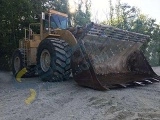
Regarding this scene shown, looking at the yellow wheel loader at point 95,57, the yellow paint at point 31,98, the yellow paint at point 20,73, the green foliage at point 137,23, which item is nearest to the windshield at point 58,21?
the yellow wheel loader at point 95,57

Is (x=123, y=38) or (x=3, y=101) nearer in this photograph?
(x=3, y=101)

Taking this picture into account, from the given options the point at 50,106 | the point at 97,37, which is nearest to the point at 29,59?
the point at 97,37

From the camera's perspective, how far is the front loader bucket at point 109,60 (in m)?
6.05

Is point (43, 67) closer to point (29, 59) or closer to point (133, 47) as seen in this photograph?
point (29, 59)

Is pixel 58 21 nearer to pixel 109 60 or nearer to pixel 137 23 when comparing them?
pixel 109 60

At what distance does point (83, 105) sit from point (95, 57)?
2.77 m

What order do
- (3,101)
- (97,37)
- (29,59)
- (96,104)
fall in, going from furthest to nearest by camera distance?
(29,59) → (97,37) → (3,101) → (96,104)

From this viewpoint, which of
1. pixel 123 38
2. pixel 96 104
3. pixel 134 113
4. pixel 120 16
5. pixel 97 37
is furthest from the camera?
pixel 120 16

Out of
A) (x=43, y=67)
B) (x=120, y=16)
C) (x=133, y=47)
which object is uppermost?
(x=120, y=16)

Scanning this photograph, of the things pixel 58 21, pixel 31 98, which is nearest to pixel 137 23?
pixel 58 21

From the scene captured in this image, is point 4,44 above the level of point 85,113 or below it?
above

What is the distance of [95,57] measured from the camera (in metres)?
7.37

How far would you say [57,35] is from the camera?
818 cm

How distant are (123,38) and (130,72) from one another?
1381mm
